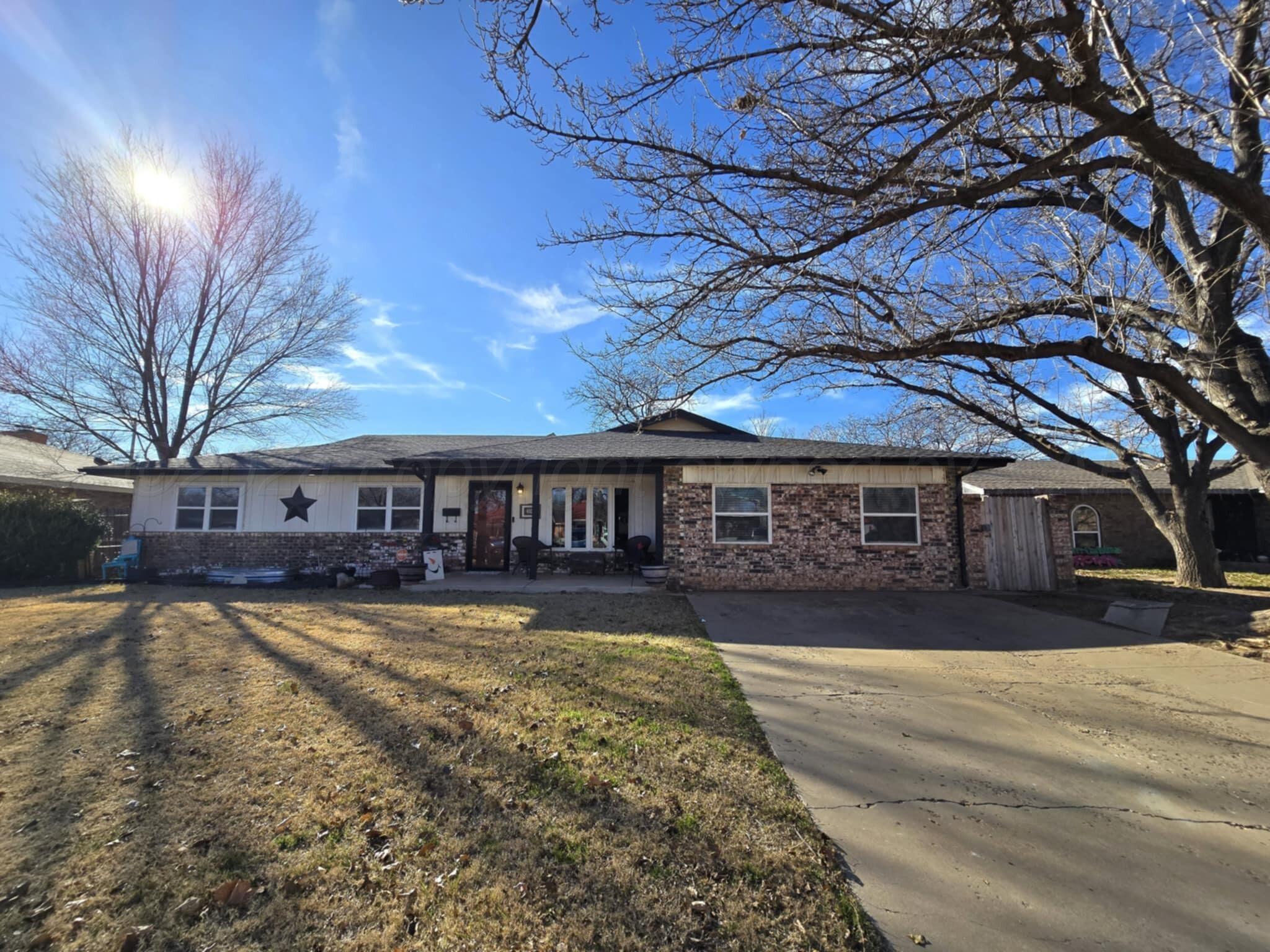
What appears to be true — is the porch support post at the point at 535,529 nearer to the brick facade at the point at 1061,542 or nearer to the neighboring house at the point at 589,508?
the neighboring house at the point at 589,508

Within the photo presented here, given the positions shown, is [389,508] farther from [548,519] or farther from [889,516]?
[889,516]

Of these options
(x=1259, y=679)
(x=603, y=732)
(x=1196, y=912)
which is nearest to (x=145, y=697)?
(x=603, y=732)

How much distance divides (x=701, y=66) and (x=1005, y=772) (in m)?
6.05

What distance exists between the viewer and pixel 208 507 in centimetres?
1362

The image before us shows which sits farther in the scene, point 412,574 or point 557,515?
point 557,515

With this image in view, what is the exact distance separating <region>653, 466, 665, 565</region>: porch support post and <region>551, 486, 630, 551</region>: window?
0.68 meters

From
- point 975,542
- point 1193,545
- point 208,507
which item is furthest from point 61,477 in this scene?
point 1193,545

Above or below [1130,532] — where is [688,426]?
above

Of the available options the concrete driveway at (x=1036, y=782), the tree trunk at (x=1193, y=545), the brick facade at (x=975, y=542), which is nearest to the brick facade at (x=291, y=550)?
the concrete driveway at (x=1036, y=782)

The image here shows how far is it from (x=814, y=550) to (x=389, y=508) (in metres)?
10.1

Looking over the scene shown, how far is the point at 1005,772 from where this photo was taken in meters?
3.53

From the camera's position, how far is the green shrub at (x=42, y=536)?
11836mm

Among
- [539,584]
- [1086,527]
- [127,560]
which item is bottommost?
[539,584]

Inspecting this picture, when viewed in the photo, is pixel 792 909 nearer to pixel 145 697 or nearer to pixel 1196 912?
pixel 1196 912
